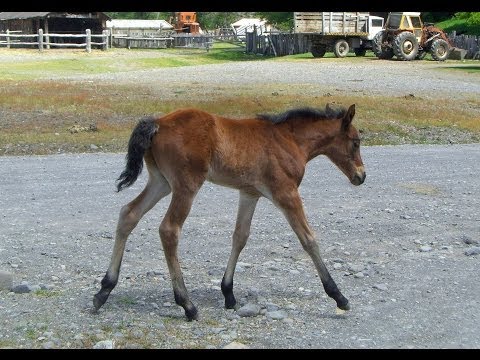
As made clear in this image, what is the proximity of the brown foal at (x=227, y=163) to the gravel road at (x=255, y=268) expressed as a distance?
344 millimetres

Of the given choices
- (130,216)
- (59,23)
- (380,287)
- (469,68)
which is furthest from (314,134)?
(59,23)

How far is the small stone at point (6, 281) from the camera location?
7.00m

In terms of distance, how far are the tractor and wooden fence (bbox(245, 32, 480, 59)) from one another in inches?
120

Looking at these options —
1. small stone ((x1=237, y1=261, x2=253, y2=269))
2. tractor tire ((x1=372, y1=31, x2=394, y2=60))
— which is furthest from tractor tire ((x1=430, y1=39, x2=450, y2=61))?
small stone ((x1=237, y1=261, x2=253, y2=269))

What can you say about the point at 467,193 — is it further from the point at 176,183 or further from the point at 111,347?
the point at 111,347

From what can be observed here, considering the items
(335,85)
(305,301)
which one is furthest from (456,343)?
(335,85)

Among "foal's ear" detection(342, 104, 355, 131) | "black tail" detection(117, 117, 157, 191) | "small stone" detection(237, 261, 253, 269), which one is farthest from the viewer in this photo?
"small stone" detection(237, 261, 253, 269)

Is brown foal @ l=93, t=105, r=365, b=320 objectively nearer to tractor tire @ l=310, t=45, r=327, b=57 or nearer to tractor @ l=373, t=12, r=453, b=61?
tractor @ l=373, t=12, r=453, b=61

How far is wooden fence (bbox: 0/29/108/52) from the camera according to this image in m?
59.4

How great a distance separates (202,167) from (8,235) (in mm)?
3624

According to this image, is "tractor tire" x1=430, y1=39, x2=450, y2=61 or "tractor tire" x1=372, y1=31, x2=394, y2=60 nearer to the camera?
"tractor tire" x1=430, y1=39, x2=450, y2=61

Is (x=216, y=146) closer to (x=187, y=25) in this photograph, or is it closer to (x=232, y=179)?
(x=232, y=179)

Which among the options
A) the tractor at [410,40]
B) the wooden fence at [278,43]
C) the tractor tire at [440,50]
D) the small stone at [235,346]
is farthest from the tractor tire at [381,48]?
the small stone at [235,346]

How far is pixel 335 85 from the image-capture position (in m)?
31.4
